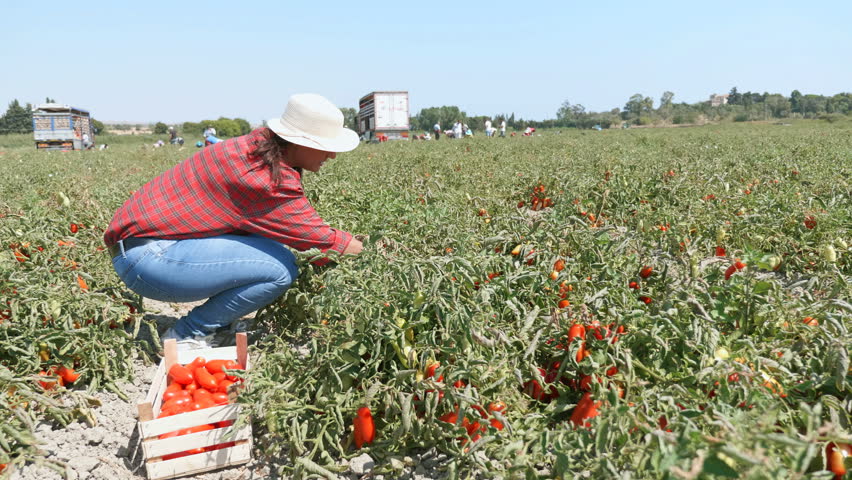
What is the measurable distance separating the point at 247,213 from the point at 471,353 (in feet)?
4.68

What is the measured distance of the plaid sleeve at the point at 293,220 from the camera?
2.66 metres

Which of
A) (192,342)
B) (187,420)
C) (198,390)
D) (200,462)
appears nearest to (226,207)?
(192,342)

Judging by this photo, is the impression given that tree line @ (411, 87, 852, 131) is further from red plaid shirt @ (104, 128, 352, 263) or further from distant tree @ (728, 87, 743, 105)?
red plaid shirt @ (104, 128, 352, 263)

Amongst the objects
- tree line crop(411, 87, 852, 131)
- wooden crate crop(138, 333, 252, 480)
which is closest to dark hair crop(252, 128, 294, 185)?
wooden crate crop(138, 333, 252, 480)

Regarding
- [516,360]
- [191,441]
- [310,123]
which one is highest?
[310,123]

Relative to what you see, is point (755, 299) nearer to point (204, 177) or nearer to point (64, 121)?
point (204, 177)

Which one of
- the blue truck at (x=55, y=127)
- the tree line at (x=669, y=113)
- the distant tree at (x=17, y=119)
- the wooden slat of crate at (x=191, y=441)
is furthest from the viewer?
the distant tree at (x=17, y=119)

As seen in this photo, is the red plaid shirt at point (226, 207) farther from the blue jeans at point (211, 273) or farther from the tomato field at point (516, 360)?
the tomato field at point (516, 360)

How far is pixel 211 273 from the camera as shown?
2.72 meters

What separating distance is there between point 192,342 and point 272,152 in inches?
38.3

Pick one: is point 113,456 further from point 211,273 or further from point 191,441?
point 211,273

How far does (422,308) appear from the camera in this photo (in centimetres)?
191

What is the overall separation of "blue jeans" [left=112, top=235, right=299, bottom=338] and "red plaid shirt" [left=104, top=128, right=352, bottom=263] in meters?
0.08

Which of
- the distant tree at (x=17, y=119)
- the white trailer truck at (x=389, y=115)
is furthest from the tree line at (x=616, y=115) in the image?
the white trailer truck at (x=389, y=115)
